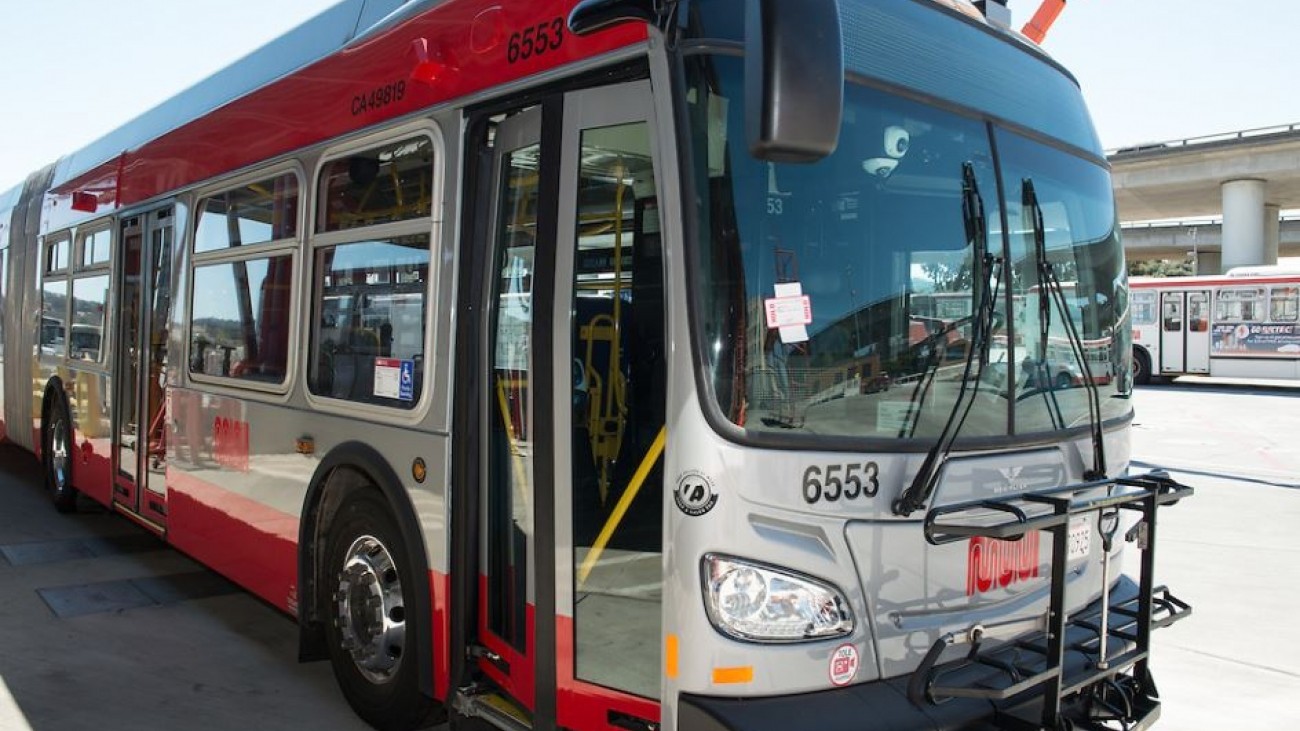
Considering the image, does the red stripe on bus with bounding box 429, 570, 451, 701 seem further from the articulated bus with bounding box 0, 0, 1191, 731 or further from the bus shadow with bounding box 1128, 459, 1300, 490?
the bus shadow with bounding box 1128, 459, 1300, 490

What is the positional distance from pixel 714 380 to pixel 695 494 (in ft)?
1.02

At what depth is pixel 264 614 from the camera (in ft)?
19.4

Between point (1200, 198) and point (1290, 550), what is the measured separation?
134 feet

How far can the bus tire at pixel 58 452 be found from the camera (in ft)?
27.8

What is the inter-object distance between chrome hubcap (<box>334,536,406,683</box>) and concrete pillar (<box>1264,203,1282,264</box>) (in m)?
45.0

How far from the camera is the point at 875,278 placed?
2945 millimetres

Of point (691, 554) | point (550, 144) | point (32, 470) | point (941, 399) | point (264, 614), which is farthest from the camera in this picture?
point (32, 470)

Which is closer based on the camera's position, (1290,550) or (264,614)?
(264,614)

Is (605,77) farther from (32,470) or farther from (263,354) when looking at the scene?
(32,470)

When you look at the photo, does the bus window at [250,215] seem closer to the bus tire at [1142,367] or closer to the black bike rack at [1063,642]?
the black bike rack at [1063,642]

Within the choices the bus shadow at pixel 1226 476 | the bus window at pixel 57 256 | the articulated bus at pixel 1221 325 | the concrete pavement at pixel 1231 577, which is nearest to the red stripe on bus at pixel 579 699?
the concrete pavement at pixel 1231 577

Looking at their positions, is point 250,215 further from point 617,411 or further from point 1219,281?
point 1219,281

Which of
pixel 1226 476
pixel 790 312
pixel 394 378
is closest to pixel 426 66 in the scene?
pixel 394 378

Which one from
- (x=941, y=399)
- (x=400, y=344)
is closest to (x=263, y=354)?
(x=400, y=344)
